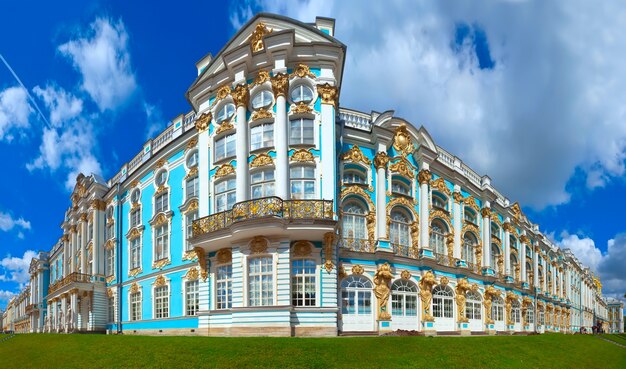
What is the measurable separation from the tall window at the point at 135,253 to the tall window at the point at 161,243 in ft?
10.00

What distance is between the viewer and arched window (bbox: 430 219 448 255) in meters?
30.6

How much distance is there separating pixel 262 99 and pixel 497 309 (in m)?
28.2

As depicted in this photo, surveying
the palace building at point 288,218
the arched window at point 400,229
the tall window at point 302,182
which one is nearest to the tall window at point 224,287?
the palace building at point 288,218

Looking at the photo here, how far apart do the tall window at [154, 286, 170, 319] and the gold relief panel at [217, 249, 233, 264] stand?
7.72 meters

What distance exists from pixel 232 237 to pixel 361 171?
29.9 feet

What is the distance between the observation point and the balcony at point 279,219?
20.8 meters

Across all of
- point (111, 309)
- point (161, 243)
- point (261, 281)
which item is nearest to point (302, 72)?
point (261, 281)

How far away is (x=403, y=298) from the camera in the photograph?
2645cm

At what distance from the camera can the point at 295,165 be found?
2305 cm

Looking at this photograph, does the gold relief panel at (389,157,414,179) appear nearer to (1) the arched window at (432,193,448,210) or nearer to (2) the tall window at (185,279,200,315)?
(1) the arched window at (432,193,448,210)

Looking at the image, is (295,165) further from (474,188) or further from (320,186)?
(474,188)

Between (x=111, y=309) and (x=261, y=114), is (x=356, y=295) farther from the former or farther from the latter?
Answer: (x=111, y=309)

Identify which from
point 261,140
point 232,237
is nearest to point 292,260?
point 232,237

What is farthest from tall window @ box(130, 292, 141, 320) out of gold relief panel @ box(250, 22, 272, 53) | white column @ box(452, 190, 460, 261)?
white column @ box(452, 190, 460, 261)
